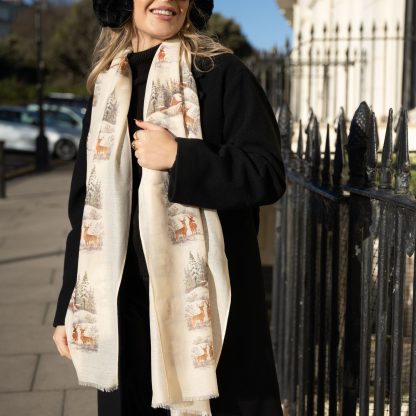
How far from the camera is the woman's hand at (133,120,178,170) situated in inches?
80.0

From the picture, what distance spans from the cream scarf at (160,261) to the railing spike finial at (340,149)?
647 mm

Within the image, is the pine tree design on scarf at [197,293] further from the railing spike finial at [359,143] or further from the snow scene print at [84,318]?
the railing spike finial at [359,143]

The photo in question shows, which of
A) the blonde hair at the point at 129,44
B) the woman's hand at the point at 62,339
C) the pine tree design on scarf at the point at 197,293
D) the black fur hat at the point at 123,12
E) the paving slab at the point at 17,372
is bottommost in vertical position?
the paving slab at the point at 17,372

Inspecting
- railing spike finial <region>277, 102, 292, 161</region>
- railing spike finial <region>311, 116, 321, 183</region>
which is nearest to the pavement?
railing spike finial <region>277, 102, 292, 161</region>

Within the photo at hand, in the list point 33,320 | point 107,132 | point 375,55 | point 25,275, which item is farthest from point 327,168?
point 375,55

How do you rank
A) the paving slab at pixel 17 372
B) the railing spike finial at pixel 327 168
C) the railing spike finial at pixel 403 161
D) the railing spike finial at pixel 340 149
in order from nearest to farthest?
the railing spike finial at pixel 403 161
the railing spike finial at pixel 340 149
the railing spike finial at pixel 327 168
the paving slab at pixel 17 372

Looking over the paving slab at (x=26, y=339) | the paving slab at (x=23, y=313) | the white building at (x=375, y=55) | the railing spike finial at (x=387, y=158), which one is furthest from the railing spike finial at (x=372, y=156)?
the white building at (x=375, y=55)

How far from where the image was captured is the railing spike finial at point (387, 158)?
2.06m

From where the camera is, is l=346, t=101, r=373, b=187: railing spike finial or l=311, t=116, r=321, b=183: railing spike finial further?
l=311, t=116, r=321, b=183: railing spike finial

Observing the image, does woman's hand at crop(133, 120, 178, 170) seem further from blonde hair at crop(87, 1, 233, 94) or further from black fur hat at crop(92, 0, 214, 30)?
black fur hat at crop(92, 0, 214, 30)

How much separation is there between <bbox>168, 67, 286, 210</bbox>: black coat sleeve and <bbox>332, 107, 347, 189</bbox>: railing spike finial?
1.89ft

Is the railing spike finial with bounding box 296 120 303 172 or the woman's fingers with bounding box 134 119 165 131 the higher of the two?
the woman's fingers with bounding box 134 119 165 131

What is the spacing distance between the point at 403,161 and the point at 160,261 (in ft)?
2.01

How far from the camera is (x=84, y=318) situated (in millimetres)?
2189
